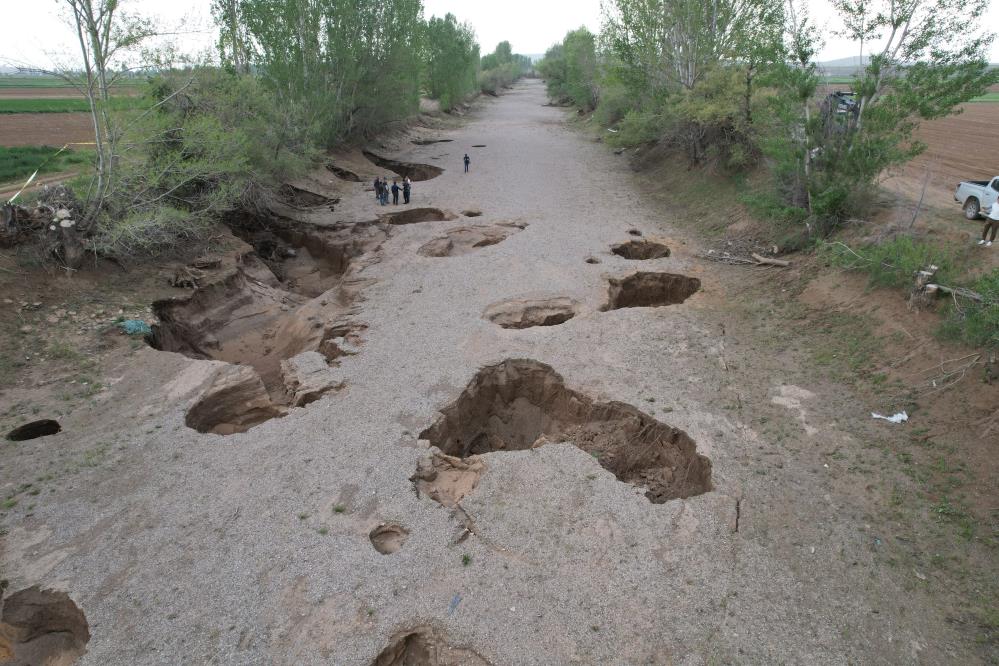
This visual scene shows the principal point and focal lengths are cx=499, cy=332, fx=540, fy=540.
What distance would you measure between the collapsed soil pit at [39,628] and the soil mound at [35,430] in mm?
3643

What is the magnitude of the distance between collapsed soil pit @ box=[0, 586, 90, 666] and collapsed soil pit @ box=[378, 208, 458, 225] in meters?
16.0

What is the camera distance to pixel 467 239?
59.0 ft

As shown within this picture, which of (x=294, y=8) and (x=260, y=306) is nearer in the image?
(x=260, y=306)

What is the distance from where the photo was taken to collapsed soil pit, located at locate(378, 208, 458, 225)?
20.5 meters

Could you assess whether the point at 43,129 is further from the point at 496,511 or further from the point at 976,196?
the point at 976,196

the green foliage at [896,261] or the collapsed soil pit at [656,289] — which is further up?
the green foliage at [896,261]

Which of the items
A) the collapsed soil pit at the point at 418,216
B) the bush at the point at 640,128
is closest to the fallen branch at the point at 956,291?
the collapsed soil pit at the point at 418,216

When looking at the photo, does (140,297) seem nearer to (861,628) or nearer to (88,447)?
(88,447)

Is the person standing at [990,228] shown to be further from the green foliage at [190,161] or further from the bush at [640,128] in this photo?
the green foliage at [190,161]

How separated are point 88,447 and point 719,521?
363 inches

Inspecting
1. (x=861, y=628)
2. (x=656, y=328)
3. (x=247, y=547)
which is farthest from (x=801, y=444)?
(x=247, y=547)

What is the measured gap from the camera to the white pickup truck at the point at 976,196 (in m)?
12.4

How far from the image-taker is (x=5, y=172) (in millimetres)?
21500

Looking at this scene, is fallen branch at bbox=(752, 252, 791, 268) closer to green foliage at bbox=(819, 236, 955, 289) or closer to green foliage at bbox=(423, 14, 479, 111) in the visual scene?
green foliage at bbox=(819, 236, 955, 289)
